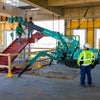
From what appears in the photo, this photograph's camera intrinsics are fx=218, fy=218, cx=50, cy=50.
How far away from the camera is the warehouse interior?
8.19 metres

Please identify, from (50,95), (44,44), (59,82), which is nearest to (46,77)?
(59,82)

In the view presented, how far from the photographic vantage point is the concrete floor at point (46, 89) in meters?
7.54

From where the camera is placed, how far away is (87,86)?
912cm

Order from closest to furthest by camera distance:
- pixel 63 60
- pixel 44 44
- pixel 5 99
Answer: pixel 5 99, pixel 63 60, pixel 44 44

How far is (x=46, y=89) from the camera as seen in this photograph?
862 cm

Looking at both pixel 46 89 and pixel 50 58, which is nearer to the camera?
pixel 46 89

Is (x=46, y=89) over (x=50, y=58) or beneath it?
beneath

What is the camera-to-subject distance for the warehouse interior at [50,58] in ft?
26.9

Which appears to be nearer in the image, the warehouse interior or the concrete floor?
the concrete floor

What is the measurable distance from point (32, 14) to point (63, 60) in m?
6.52

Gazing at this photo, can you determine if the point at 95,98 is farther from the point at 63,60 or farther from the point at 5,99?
the point at 63,60

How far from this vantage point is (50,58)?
48.3 feet

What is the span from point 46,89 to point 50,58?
20.3ft

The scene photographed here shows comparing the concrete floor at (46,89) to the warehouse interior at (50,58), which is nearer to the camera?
the concrete floor at (46,89)
